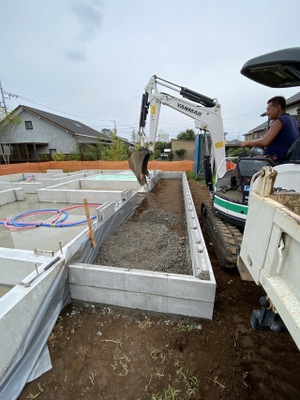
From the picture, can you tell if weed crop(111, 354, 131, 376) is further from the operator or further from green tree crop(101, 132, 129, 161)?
green tree crop(101, 132, 129, 161)

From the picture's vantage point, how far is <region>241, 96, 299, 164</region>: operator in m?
2.53

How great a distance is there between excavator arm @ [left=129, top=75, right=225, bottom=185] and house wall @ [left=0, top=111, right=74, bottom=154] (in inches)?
624

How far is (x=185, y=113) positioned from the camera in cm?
463

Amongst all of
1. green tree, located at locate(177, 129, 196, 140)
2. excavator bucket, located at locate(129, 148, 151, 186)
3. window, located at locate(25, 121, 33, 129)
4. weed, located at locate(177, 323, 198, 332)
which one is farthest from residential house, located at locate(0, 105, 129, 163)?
green tree, located at locate(177, 129, 196, 140)

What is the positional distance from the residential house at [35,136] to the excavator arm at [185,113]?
15374 millimetres

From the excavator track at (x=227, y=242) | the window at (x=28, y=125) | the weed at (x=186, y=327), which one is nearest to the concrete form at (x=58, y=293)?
the weed at (x=186, y=327)

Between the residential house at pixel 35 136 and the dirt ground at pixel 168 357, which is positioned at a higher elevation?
the residential house at pixel 35 136

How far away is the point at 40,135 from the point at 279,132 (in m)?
21.6

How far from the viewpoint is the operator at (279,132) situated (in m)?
2.53

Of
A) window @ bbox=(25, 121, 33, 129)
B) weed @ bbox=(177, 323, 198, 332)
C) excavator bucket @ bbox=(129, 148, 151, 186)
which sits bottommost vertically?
weed @ bbox=(177, 323, 198, 332)

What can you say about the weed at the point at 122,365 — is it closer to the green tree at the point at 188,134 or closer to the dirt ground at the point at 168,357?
the dirt ground at the point at 168,357

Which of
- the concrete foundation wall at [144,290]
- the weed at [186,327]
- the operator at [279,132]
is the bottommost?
the weed at [186,327]

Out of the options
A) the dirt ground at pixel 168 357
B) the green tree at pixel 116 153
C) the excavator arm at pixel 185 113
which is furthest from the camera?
the green tree at pixel 116 153

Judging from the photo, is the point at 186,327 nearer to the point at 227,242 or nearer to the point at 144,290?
the point at 144,290
